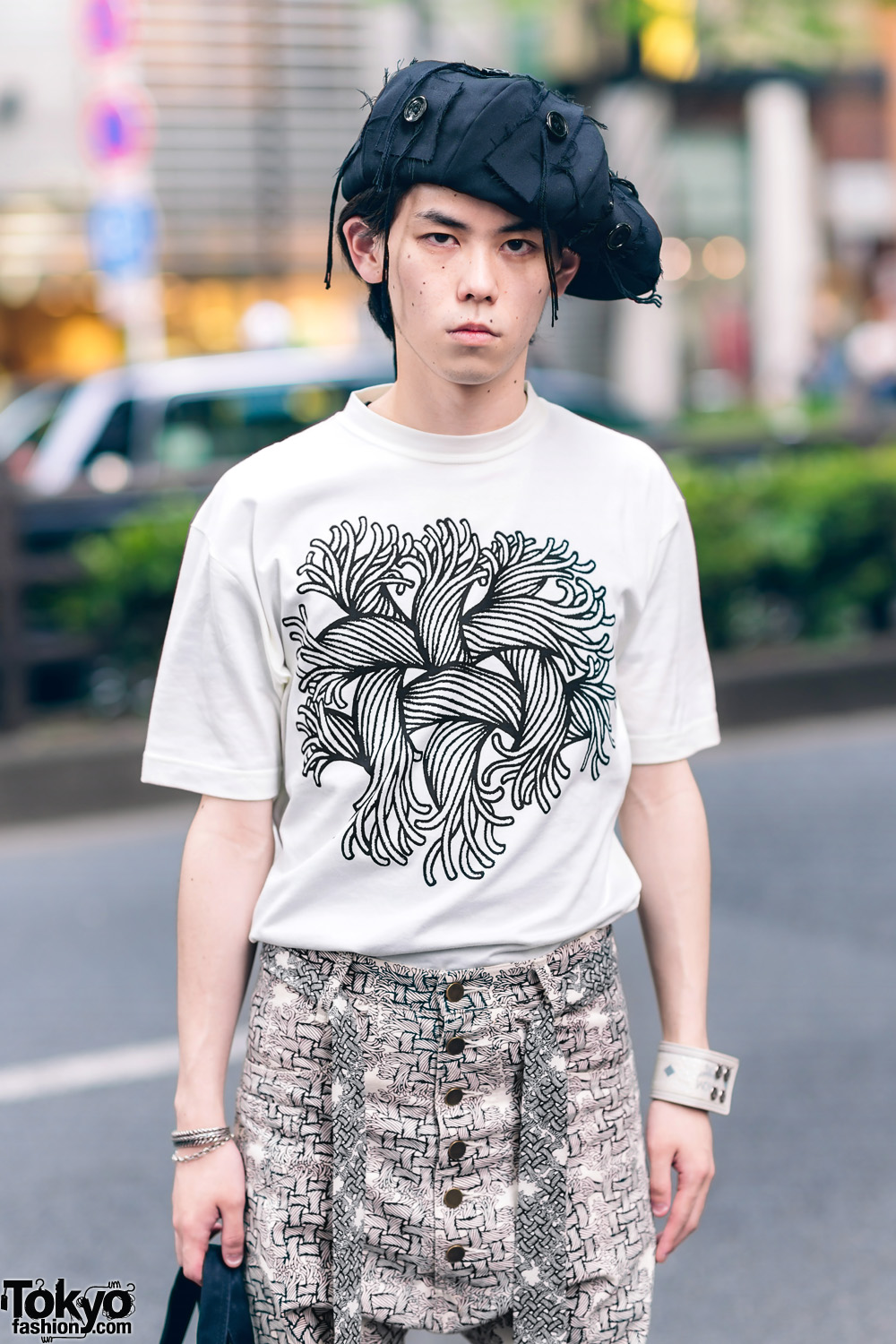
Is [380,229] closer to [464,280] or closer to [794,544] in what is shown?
[464,280]

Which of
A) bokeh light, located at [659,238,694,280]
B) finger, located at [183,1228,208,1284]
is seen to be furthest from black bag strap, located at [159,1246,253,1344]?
bokeh light, located at [659,238,694,280]

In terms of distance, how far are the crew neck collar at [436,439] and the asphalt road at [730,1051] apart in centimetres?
217

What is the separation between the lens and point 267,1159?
184 cm

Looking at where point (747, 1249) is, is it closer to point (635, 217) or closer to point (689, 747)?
point (689, 747)

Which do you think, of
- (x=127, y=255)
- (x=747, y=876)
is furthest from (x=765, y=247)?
(x=747, y=876)

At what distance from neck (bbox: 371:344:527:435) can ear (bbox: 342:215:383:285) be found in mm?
95

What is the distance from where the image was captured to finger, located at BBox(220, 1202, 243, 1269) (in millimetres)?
1848

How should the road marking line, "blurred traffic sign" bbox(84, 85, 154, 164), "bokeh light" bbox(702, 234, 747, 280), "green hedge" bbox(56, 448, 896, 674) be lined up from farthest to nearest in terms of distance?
"bokeh light" bbox(702, 234, 747, 280)
"blurred traffic sign" bbox(84, 85, 154, 164)
"green hedge" bbox(56, 448, 896, 674)
the road marking line

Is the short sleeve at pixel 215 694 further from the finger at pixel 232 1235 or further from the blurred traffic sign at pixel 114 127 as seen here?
the blurred traffic sign at pixel 114 127

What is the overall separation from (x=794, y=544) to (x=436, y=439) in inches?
314

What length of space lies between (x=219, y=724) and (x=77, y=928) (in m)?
4.34

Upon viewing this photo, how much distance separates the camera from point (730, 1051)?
4.73 meters

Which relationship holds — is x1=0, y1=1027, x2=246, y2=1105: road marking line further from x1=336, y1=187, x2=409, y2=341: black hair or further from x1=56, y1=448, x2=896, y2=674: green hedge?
x1=56, y1=448, x2=896, y2=674: green hedge

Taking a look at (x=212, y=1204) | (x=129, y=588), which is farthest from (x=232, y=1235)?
(x=129, y=588)
